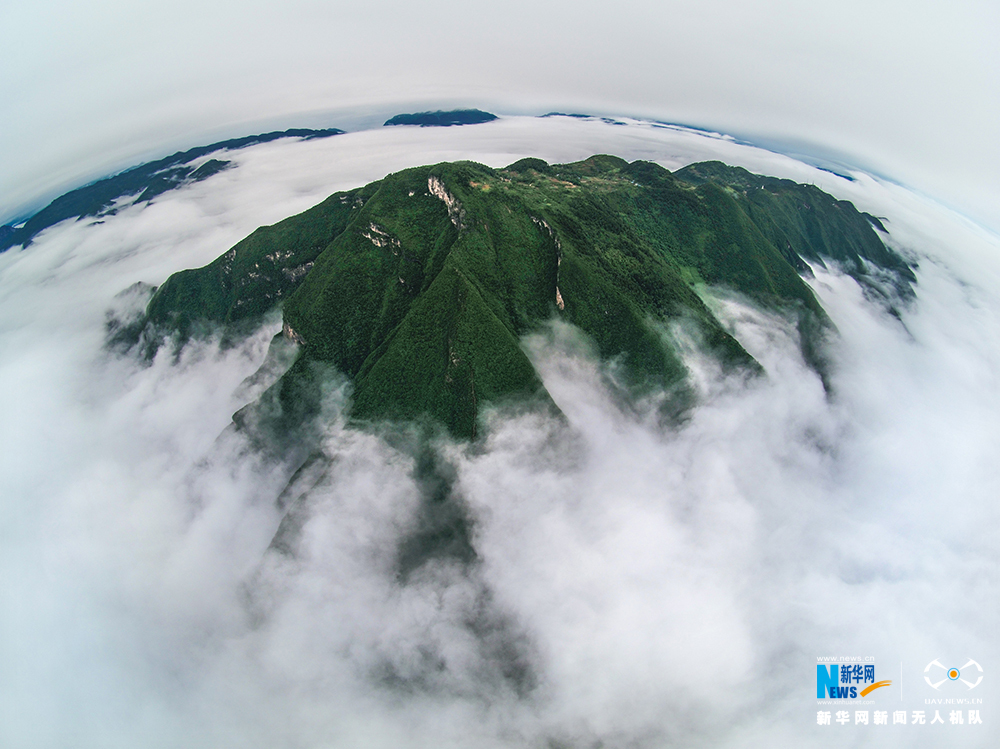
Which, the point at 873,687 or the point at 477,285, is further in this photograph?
the point at 477,285

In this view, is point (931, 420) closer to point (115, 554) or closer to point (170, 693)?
point (170, 693)

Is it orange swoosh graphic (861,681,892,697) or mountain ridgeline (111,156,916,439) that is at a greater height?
mountain ridgeline (111,156,916,439)

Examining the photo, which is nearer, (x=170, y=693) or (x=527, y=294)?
(x=170, y=693)

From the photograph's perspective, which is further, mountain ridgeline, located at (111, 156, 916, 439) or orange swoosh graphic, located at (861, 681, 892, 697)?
mountain ridgeline, located at (111, 156, 916, 439)

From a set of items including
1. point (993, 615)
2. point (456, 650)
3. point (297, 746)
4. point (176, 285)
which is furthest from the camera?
point (176, 285)

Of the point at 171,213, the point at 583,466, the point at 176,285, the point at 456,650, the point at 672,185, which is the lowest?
the point at 456,650

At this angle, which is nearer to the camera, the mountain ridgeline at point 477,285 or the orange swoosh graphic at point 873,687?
the orange swoosh graphic at point 873,687

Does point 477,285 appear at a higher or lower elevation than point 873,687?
higher

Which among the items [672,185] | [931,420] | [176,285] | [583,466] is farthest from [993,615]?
[176,285]
